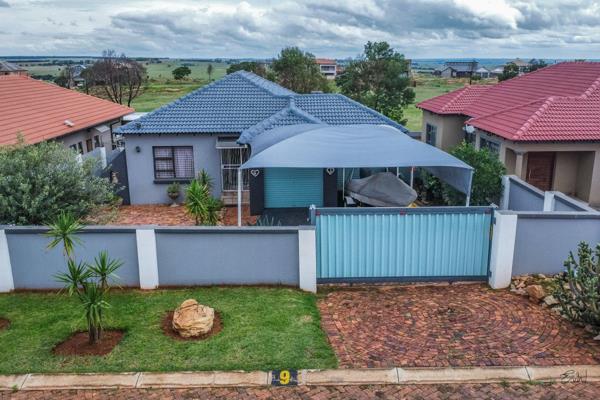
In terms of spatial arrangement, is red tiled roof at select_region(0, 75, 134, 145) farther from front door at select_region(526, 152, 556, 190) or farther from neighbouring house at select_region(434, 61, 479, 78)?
neighbouring house at select_region(434, 61, 479, 78)

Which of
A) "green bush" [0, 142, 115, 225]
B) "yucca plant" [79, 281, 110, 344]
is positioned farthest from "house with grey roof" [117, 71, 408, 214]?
"yucca plant" [79, 281, 110, 344]

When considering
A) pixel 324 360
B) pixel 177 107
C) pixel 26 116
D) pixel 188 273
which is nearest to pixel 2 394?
pixel 188 273

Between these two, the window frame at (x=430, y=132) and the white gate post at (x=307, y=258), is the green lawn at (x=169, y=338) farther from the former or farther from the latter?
the window frame at (x=430, y=132)

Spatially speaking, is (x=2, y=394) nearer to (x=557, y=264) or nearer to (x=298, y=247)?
(x=298, y=247)

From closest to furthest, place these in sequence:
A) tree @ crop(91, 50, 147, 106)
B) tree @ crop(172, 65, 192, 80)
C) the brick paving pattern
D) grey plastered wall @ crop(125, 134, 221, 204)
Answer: the brick paving pattern < grey plastered wall @ crop(125, 134, 221, 204) < tree @ crop(91, 50, 147, 106) < tree @ crop(172, 65, 192, 80)

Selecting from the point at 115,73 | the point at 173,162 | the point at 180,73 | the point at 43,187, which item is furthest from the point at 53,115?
the point at 180,73

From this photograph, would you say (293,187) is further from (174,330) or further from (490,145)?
(174,330)

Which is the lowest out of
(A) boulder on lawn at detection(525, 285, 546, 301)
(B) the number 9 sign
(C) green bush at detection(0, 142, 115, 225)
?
(B) the number 9 sign
